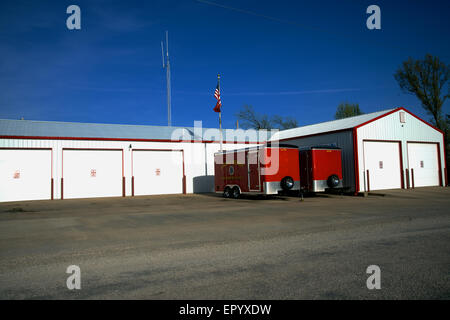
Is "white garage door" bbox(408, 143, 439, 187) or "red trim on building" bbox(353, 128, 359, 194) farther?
"white garage door" bbox(408, 143, 439, 187)

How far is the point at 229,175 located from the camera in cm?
2112

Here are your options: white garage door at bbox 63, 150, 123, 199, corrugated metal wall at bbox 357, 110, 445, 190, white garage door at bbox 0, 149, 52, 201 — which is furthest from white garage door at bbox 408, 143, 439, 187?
white garage door at bbox 0, 149, 52, 201

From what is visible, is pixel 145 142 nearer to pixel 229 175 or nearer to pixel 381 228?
pixel 229 175

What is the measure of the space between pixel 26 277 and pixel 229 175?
16384 millimetres

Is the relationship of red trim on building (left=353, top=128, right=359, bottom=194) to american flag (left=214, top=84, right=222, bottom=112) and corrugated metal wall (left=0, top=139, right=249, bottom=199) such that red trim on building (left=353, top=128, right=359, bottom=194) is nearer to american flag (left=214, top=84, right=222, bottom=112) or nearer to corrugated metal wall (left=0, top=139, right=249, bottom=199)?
american flag (left=214, top=84, right=222, bottom=112)

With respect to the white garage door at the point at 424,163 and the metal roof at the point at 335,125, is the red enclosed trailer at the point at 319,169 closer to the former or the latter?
the metal roof at the point at 335,125

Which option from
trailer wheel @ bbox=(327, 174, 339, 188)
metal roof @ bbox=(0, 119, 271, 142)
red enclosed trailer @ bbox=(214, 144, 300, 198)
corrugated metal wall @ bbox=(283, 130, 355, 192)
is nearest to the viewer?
red enclosed trailer @ bbox=(214, 144, 300, 198)

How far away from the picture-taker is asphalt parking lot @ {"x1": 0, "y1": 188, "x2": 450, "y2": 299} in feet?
14.1

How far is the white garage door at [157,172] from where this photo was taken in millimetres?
24672

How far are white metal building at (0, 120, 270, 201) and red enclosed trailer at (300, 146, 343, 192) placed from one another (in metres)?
9.66

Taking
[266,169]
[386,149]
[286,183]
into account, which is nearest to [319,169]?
[286,183]

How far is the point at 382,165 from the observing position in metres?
23.6

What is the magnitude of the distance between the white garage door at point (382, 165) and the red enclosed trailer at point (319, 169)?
3.76 meters
